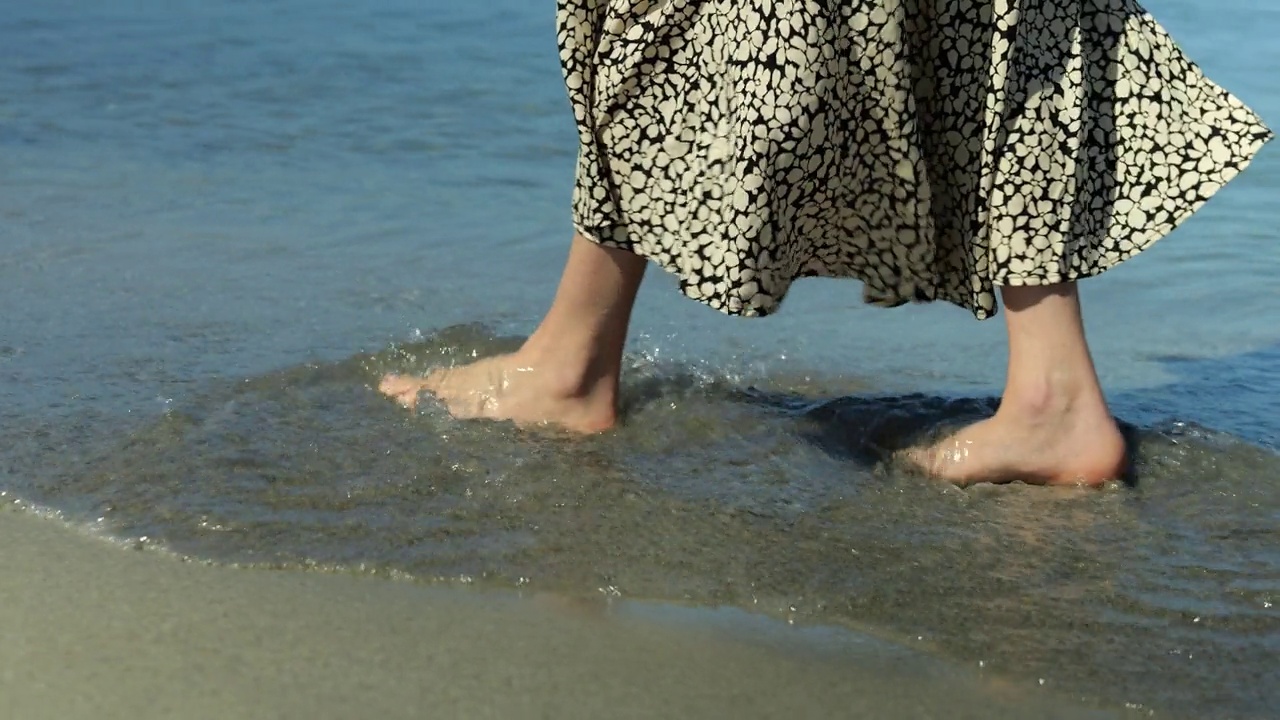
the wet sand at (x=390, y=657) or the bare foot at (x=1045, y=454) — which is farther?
the bare foot at (x=1045, y=454)

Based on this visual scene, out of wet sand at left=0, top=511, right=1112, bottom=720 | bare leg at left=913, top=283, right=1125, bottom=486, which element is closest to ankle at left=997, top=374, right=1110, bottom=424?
bare leg at left=913, top=283, right=1125, bottom=486

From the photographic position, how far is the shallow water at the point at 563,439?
6.51 feet

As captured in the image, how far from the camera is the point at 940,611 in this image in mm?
1933

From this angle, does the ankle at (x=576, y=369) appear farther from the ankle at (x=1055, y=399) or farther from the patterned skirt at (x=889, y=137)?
the ankle at (x=1055, y=399)

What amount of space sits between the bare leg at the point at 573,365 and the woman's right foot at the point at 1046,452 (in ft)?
1.85

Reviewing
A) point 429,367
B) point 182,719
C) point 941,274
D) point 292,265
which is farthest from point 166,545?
point 292,265

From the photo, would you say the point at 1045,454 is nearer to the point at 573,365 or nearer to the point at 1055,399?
the point at 1055,399

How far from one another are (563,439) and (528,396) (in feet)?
0.46

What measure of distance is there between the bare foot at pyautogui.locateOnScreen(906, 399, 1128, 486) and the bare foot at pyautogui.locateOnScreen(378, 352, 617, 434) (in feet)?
1.83

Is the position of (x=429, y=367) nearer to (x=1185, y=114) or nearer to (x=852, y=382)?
(x=852, y=382)

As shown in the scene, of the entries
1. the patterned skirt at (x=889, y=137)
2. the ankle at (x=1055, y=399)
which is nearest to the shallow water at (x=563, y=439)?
the ankle at (x=1055, y=399)

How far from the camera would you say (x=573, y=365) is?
8.73 feet

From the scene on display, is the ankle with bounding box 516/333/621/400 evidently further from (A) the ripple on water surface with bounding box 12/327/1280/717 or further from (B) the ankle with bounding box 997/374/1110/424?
(B) the ankle with bounding box 997/374/1110/424

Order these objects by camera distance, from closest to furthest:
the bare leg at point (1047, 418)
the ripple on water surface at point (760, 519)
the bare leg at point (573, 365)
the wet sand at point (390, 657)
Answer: the wet sand at point (390, 657), the ripple on water surface at point (760, 519), the bare leg at point (1047, 418), the bare leg at point (573, 365)
